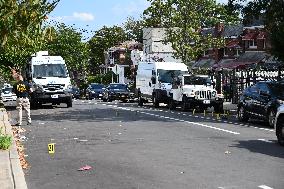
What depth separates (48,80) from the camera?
3127cm

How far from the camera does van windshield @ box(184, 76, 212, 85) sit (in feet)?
97.6

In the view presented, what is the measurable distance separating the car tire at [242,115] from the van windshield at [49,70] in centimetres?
1283

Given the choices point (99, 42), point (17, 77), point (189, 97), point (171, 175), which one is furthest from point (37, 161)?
point (99, 42)

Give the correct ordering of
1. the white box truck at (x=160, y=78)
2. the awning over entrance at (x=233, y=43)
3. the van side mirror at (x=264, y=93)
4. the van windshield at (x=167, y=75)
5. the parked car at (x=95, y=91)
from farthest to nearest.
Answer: the awning over entrance at (x=233, y=43)
the parked car at (x=95, y=91)
the van windshield at (x=167, y=75)
the white box truck at (x=160, y=78)
the van side mirror at (x=264, y=93)

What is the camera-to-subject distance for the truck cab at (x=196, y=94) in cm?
2894

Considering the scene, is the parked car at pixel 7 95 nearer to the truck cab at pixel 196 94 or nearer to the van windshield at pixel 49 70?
the van windshield at pixel 49 70

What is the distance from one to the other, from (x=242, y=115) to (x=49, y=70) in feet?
44.5

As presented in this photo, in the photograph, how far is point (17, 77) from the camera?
19969 mm

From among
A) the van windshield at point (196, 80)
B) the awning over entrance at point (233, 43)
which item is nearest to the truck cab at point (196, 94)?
the van windshield at point (196, 80)

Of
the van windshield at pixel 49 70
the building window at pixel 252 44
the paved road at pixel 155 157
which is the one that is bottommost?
the paved road at pixel 155 157

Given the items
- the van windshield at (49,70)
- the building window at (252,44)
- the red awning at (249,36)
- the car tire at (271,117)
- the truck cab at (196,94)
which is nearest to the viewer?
the car tire at (271,117)

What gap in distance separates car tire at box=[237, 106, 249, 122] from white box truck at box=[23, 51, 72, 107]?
40.2ft

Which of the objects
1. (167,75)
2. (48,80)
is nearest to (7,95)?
(48,80)

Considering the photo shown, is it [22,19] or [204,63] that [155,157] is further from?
[204,63]
